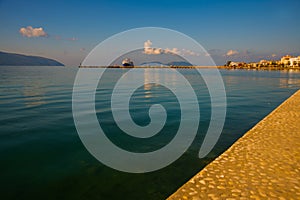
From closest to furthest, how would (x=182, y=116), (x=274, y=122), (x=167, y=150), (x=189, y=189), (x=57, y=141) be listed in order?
(x=189, y=189) → (x=167, y=150) → (x=57, y=141) → (x=274, y=122) → (x=182, y=116)

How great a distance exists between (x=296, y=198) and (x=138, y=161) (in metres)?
6.11

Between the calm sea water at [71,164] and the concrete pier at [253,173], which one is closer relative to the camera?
the concrete pier at [253,173]

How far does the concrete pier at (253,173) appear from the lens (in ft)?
17.5

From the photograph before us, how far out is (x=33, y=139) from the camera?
38.5 ft

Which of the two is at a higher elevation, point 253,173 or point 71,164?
point 253,173

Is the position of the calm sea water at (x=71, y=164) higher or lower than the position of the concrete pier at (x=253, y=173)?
lower

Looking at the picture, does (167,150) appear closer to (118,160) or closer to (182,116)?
(118,160)

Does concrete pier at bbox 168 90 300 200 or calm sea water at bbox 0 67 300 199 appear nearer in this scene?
concrete pier at bbox 168 90 300 200

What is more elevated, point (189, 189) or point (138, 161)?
point (189, 189)

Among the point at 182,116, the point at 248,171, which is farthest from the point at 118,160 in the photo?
the point at 182,116

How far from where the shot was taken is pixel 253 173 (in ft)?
20.9

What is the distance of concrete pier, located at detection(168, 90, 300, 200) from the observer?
210 inches

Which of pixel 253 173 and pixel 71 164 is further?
pixel 71 164

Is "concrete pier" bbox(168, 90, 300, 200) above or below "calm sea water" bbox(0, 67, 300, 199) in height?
above
